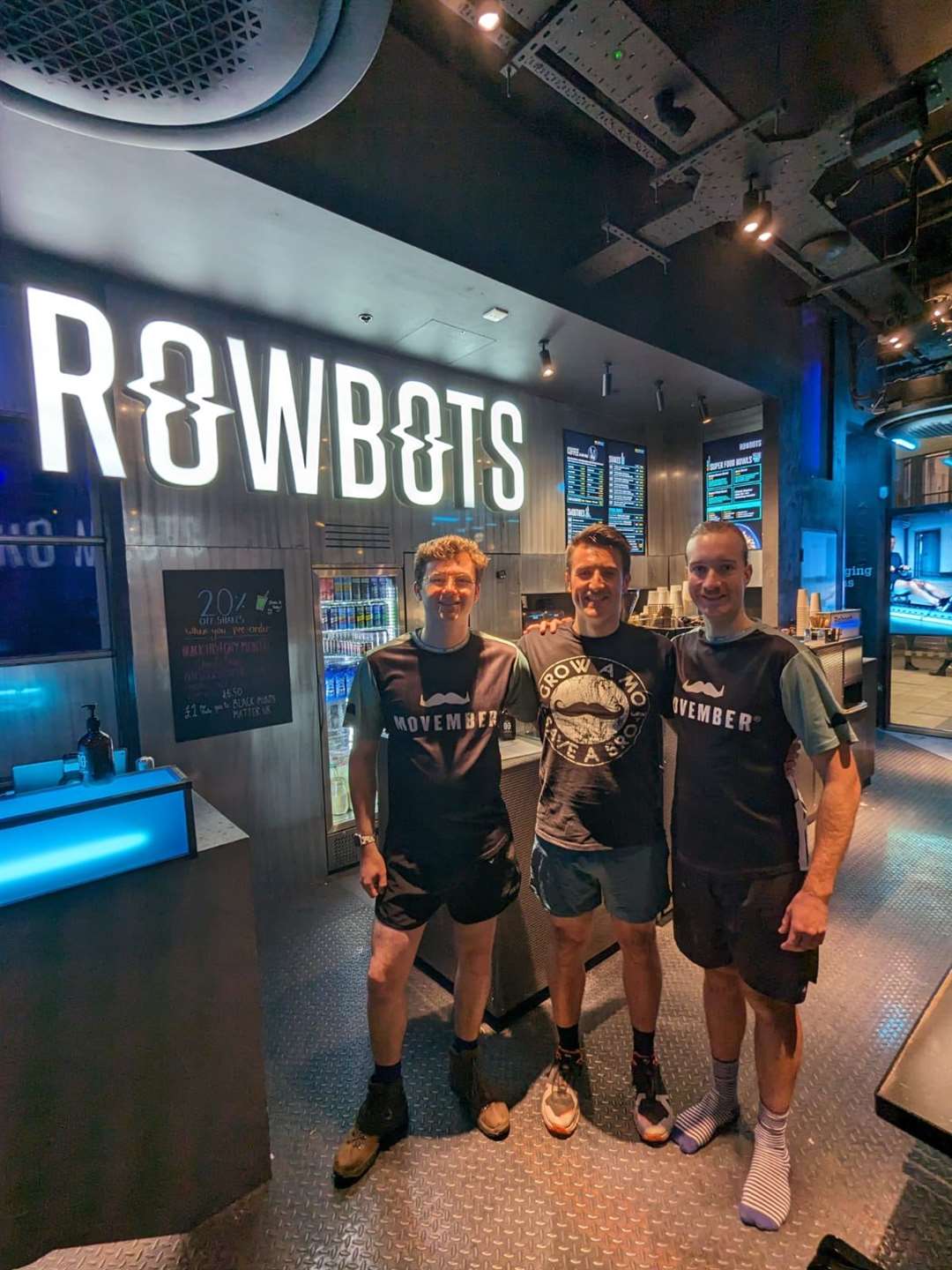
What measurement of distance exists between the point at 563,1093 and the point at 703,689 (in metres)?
1.43

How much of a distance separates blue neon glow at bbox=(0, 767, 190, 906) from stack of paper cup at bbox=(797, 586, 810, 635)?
4601 millimetres

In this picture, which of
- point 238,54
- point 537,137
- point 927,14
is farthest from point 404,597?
point 927,14

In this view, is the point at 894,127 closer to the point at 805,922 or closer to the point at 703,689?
the point at 703,689

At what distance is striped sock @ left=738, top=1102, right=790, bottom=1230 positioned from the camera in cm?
157

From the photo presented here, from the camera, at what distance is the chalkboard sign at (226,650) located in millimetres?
3049

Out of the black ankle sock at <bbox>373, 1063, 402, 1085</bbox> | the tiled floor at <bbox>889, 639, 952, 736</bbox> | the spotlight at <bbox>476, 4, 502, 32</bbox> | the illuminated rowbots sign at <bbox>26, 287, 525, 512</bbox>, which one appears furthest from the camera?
the tiled floor at <bbox>889, 639, 952, 736</bbox>

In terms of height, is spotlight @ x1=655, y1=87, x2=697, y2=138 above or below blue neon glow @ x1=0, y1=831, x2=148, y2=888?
above

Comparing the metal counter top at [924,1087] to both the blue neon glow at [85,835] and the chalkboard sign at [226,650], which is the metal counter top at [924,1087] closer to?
the blue neon glow at [85,835]

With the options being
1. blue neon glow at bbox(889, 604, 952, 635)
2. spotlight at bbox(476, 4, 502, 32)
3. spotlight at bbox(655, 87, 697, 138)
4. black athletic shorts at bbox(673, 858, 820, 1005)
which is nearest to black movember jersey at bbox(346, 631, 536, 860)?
black athletic shorts at bbox(673, 858, 820, 1005)

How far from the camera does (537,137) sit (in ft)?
9.84

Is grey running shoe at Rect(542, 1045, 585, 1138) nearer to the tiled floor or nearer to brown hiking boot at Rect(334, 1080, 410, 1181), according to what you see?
brown hiking boot at Rect(334, 1080, 410, 1181)

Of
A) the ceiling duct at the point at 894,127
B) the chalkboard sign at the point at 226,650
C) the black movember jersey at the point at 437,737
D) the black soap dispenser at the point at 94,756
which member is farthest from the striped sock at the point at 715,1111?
the ceiling duct at the point at 894,127

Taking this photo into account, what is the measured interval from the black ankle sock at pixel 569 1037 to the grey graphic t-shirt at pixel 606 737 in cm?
70

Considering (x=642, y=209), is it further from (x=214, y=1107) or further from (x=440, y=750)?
(x=214, y=1107)
